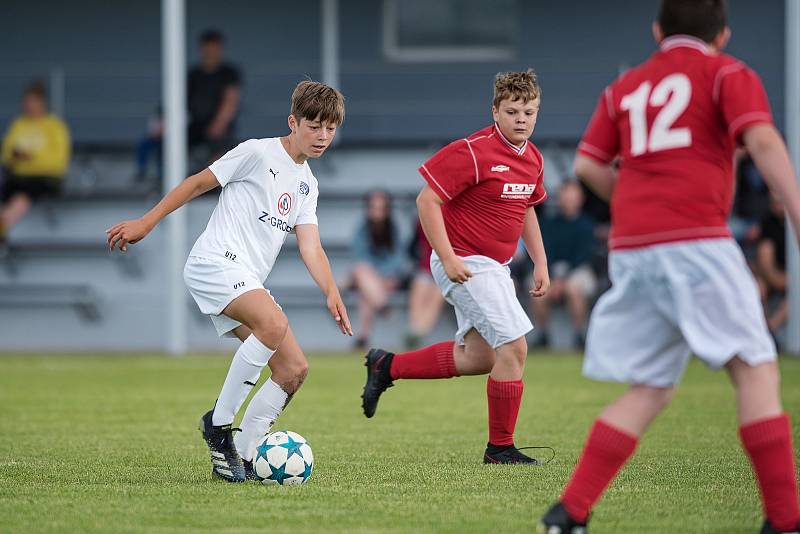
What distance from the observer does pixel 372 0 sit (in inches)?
682

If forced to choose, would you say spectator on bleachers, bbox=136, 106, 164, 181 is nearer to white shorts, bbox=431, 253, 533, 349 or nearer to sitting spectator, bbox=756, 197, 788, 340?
sitting spectator, bbox=756, 197, 788, 340

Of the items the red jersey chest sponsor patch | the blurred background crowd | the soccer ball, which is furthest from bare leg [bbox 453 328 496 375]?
the blurred background crowd

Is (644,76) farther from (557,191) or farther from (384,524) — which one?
(557,191)

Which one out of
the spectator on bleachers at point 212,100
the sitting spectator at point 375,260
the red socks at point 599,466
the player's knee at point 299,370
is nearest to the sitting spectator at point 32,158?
the spectator on bleachers at point 212,100

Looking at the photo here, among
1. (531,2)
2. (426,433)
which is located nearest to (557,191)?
(531,2)

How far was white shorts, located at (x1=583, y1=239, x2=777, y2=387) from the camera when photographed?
153 inches

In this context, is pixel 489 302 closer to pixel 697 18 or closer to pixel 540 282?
pixel 540 282

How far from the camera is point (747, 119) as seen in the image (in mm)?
3850

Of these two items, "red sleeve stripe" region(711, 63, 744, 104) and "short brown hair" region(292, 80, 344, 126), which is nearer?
"red sleeve stripe" region(711, 63, 744, 104)

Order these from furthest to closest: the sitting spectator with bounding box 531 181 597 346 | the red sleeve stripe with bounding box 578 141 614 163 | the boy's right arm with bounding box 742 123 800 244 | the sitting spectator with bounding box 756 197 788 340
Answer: the sitting spectator with bounding box 531 181 597 346
the sitting spectator with bounding box 756 197 788 340
the red sleeve stripe with bounding box 578 141 614 163
the boy's right arm with bounding box 742 123 800 244

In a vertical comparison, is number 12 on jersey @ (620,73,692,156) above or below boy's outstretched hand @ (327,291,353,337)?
above

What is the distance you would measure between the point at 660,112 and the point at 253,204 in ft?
7.01

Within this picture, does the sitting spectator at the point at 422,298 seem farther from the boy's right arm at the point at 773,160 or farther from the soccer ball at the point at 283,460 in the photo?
the boy's right arm at the point at 773,160

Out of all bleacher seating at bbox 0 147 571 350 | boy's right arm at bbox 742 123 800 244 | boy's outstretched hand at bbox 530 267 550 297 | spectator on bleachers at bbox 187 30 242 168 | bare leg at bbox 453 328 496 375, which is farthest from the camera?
bleacher seating at bbox 0 147 571 350
